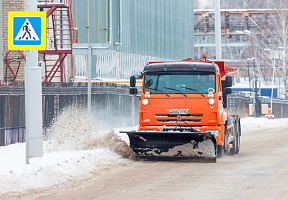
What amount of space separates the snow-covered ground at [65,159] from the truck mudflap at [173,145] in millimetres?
507

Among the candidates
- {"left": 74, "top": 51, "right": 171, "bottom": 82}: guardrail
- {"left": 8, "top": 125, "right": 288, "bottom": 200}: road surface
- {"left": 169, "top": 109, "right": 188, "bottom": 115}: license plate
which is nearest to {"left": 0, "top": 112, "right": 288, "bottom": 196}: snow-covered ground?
{"left": 8, "top": 125, "right": 288, "bottom": 200}: road surface

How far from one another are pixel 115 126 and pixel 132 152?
12.4 m

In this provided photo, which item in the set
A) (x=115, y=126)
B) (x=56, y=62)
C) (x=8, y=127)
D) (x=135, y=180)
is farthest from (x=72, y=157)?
(x=56, y=62)

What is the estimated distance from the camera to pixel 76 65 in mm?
36219

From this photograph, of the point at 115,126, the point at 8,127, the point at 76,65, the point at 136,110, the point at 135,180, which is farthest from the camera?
the point at 76,65

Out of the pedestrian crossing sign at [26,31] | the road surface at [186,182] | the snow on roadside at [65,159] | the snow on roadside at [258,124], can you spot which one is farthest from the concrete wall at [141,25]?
the pedestrian crossing sign at [26,31]

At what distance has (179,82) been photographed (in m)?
17.0

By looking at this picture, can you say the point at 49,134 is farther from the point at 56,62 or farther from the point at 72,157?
the point at 56,62

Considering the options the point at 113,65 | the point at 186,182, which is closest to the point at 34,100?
the point at 186,182

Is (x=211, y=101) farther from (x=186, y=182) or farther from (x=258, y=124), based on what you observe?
(x=258, y=124)

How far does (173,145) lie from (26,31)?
15.4 ft

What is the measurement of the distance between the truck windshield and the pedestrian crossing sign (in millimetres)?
4226

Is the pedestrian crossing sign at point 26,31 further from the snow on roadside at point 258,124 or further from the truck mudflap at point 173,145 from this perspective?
the snow on roadside at point 258,124

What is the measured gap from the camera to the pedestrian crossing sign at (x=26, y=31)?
44.0 ft
